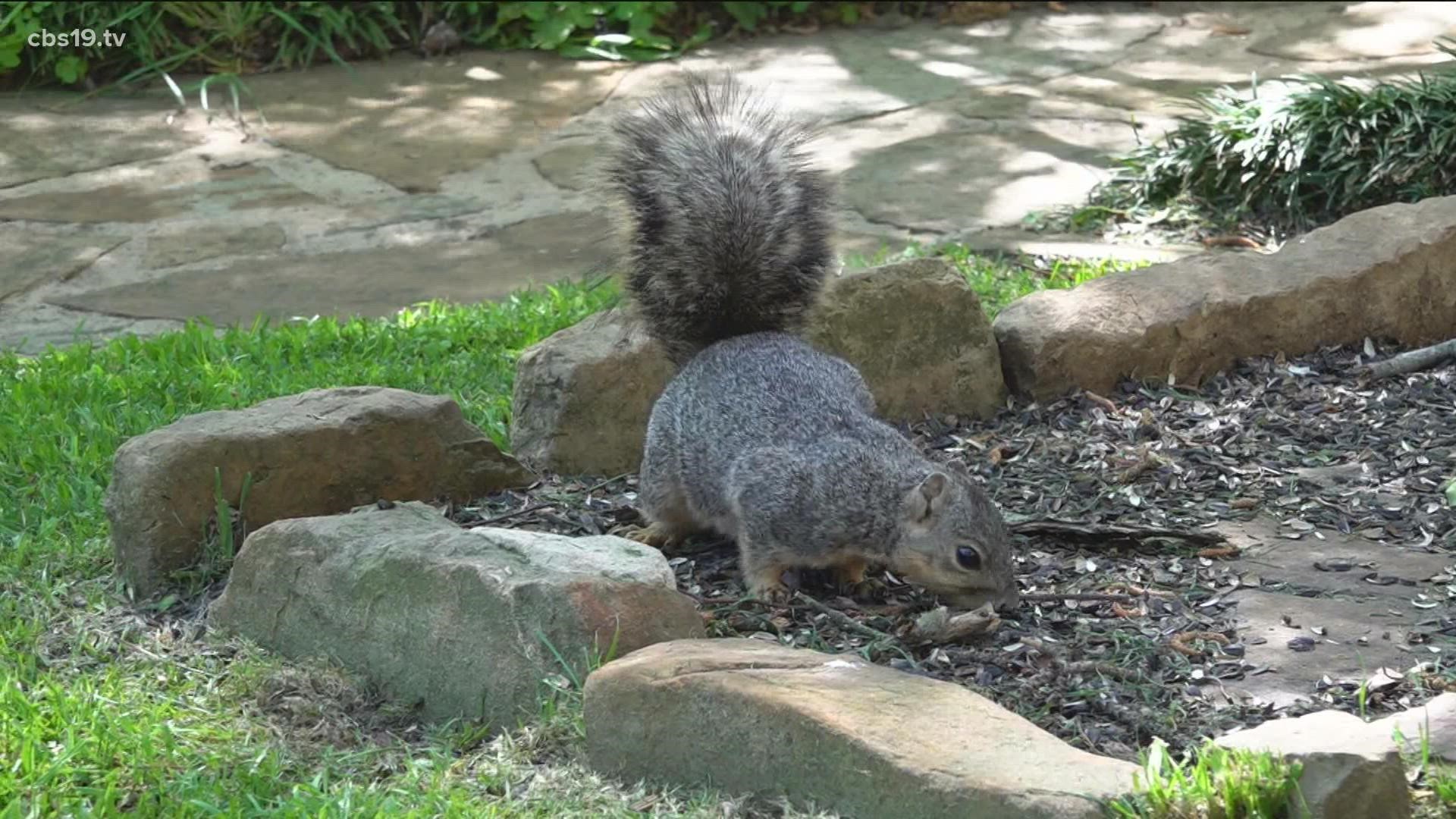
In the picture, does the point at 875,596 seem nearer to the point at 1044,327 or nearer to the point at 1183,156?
the point at 1044,327

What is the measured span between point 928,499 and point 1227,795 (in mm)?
1316

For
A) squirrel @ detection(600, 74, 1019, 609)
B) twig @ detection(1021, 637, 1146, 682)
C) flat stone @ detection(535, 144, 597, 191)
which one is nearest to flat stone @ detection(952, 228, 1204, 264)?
flat stone @ detection(535, 144, 597, 191)

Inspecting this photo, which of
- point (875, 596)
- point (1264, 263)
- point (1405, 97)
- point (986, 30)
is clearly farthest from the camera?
point (986, 30)

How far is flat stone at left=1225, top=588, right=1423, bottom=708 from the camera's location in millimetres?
3670

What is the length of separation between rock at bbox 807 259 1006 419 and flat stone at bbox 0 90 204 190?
490 centimetres

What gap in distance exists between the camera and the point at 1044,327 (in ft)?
17.7

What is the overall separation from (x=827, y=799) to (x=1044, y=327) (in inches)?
104

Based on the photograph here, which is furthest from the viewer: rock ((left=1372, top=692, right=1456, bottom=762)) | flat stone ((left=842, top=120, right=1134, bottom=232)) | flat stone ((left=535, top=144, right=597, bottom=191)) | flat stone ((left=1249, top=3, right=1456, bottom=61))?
Answer: flat stone ((left=1249, top=3, right=1456, bottom=61))

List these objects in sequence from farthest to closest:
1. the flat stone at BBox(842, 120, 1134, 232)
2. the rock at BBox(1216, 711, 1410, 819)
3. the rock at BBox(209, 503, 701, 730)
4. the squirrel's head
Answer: the flat stone at BBox(842, 120, 1134, 232) < the squirrel's head < the rock at BBox(209, 503, 701, 730) < the rock at BBox(1216, 711, 1410, 819)

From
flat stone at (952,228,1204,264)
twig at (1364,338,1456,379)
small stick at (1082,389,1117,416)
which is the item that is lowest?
small stick at (1082,389,1117,416)

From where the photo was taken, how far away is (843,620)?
4.07 m

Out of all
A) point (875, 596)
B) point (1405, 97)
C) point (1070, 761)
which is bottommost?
point (875, 596)

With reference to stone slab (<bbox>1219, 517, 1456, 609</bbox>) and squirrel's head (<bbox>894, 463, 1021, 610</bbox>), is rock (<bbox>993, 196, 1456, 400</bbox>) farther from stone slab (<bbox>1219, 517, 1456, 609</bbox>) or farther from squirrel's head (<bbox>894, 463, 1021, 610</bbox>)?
squirrel's head (<bbox>894, 463, 1021, 610</bbox>)

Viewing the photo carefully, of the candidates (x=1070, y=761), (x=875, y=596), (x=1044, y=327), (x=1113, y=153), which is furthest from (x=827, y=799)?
(x=1113, y=153)
